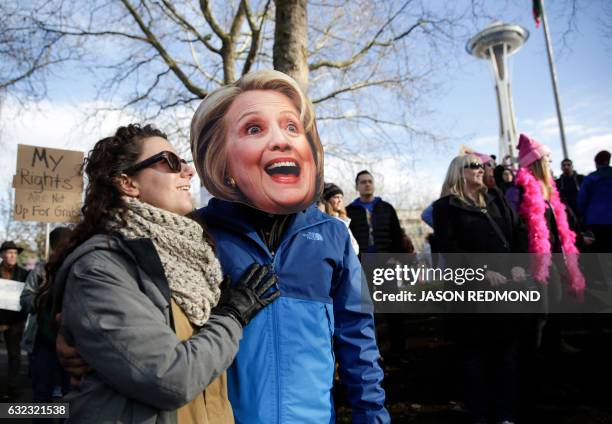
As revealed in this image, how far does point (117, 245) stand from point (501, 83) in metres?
45.6

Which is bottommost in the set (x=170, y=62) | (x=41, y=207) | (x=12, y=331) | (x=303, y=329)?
(x=12, y=331)

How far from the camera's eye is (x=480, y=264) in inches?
132

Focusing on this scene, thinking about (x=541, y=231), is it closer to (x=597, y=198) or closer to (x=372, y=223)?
(x=372, y=223)

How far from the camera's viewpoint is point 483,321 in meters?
3.17

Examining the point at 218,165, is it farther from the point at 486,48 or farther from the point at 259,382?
the point at 486,48

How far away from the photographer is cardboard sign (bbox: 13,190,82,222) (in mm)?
6000

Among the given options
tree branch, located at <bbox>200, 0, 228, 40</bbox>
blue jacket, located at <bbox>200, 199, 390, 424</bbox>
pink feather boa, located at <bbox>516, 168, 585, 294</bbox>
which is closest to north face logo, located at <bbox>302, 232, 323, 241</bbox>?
blue jacket, located at <bbox>200, 199, 390, 424</bbox>

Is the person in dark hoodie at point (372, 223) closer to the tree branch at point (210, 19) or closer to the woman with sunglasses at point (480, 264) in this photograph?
the woman with sunglasses at point (480, 264)

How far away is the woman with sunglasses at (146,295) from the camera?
1.16 meters

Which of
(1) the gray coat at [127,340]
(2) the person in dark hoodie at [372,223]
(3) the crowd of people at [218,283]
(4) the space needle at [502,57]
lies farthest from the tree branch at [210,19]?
(4) the space needle at [502,57]

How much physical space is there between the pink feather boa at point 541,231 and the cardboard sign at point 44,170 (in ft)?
18.2

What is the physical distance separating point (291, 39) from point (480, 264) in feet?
9.79

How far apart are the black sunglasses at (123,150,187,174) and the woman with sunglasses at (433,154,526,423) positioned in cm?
242

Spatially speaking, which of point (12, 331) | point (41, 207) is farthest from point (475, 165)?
point (12, 331)
